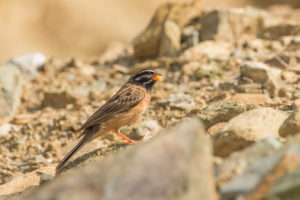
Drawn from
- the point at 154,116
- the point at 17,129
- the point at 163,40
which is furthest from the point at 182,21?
the point at 17,129

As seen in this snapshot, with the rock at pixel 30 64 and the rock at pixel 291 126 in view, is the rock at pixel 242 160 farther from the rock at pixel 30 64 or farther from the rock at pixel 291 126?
the rock at pixel 30 64

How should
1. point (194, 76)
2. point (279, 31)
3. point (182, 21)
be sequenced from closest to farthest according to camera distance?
1. point (194, 76)
2. point (279, 31)
3. point (182, 21)

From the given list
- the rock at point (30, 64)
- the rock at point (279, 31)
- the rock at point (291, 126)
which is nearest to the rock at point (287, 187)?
the rock at point (291, 126)

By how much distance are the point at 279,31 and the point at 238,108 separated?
5632mm

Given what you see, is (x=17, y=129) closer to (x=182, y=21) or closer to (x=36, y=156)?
(x=36, y=156)

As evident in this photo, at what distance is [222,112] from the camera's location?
7.06 metres

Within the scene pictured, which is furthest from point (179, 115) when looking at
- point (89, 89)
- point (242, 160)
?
point (242, 160)

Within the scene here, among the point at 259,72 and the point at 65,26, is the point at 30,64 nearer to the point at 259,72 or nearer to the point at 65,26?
the point at 65,26

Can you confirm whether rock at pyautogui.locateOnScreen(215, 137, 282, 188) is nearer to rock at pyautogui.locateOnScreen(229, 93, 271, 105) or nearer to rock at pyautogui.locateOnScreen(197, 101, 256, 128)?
rock at pyautogui.locateOnScreen(197, 101, 256, 128)

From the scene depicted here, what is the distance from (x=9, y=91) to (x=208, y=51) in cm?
469

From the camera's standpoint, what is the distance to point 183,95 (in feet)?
32.6

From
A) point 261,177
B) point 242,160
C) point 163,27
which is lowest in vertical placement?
point 261,177

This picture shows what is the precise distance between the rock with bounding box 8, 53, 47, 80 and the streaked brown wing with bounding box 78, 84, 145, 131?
5402mm

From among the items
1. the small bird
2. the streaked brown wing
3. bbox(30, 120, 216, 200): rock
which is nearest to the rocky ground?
bbox(30, 120, 216, 200): rock
